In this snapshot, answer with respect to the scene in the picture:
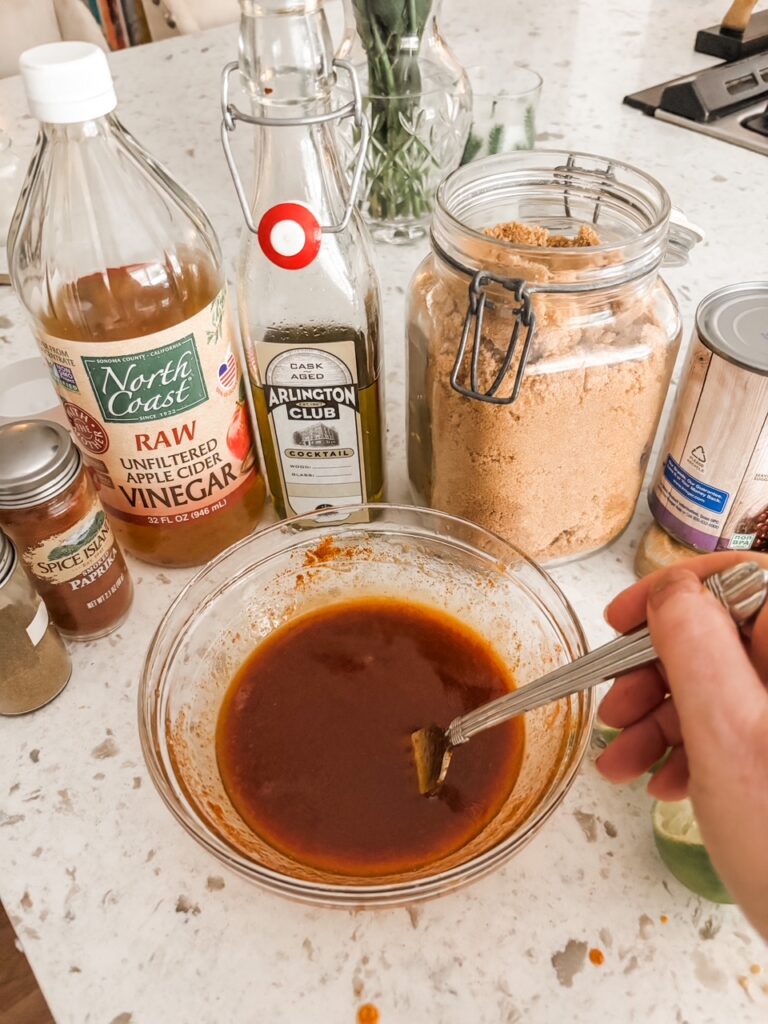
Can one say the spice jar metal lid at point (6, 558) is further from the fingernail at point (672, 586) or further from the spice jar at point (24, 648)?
the fingernail at point (672, 586)

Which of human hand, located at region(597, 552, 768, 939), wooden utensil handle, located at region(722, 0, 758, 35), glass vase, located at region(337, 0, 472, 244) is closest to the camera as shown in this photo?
human hand, located at region(597, 552, 768, 939)

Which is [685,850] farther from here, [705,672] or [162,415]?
[162,415]

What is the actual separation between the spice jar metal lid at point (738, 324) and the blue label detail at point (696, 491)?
4.2 inches

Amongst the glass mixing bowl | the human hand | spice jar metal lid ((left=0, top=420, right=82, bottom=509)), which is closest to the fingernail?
the human hand

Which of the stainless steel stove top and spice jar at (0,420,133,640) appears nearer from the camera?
spice jar at (0,420,133,640)

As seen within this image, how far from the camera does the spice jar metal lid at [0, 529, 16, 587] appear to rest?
524mm

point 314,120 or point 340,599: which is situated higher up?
point 314,120

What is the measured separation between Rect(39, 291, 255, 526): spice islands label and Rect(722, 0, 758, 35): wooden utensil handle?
134 centimetres

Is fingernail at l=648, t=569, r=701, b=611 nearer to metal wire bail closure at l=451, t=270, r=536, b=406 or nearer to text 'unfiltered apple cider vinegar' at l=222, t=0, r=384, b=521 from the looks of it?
metal wire bail closure at l=451, t=270, r=536, b=406

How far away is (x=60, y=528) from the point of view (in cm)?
58

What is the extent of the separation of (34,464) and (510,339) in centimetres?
33

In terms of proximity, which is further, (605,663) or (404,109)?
(404,109)

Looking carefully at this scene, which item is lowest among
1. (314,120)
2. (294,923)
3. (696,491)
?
(294,923)

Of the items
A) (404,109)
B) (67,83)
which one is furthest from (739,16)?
(67,83)
